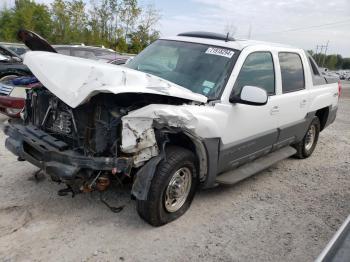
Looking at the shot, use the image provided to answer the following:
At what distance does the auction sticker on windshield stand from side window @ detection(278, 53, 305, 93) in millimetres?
1110

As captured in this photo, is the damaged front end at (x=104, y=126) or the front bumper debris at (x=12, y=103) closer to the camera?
the damaged front end at (x=104, y=126)

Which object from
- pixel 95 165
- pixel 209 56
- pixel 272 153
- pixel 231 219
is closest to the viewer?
pixel 95 165

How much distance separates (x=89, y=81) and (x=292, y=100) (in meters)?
3.07

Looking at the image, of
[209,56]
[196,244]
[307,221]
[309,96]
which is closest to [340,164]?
[309,96]

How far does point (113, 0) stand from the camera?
28.2m

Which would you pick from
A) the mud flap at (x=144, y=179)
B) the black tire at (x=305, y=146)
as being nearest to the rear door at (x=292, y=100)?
the black tire at (x=305, y=146)

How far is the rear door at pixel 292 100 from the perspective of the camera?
5.06 m

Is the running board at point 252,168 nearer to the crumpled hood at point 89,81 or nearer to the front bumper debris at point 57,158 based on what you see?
the crumpled hood at point 89,81

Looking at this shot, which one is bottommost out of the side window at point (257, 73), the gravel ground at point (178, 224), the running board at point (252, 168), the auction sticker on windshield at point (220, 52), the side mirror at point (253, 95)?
the gravel ground at point (178, 224)

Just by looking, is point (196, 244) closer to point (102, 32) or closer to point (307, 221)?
point (307, 221)

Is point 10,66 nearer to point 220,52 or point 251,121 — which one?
point 220,52

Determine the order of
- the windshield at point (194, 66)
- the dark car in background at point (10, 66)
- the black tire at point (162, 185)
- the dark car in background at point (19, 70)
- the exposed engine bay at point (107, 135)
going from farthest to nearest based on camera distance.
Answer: the dark car in background at point (10, 66), the dark car in background at point (19, 70), the windshield at point (194, 66), the black tire at point (162, 185), the exposed engine bay at point (107, 135)

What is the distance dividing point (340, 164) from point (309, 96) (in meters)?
1.50

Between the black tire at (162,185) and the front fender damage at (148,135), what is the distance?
0.26ft
